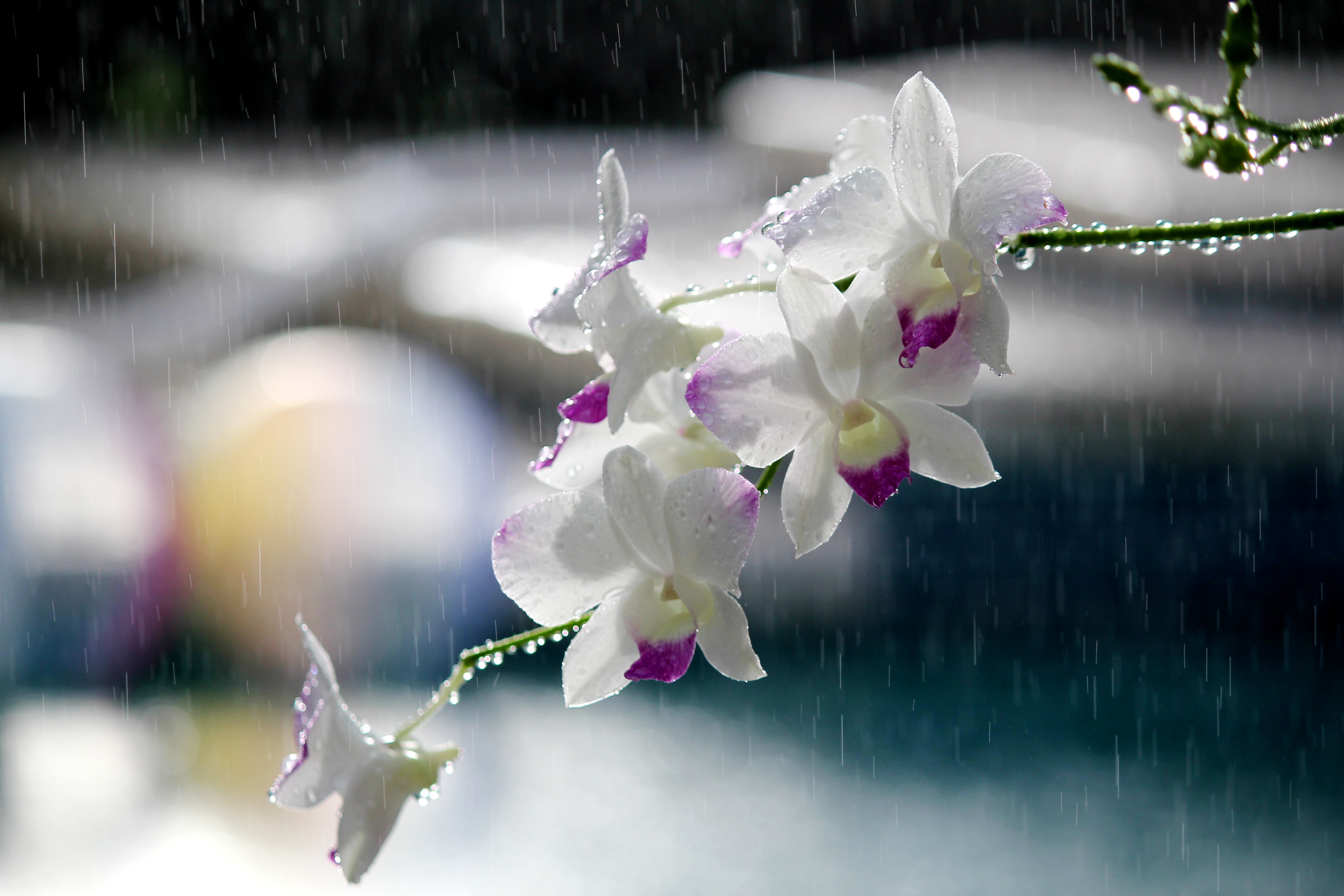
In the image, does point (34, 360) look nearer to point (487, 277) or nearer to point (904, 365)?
point (487, 277)

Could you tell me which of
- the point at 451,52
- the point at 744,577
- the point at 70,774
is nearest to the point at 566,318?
the point at 70,774

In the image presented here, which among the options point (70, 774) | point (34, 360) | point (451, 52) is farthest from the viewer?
point (451, 52)

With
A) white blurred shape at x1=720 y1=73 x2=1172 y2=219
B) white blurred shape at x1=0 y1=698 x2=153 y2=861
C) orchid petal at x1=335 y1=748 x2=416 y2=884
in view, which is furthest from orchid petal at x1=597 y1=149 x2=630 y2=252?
white blurred shape at x1=720 y1=73 x2=1172 y2=219

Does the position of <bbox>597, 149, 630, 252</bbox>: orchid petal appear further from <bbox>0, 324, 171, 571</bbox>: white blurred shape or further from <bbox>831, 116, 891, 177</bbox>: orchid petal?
<bbox>0, 324, 171, 571</bbox>: white blurred shape

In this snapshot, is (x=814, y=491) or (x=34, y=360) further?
(x=34, y=360)

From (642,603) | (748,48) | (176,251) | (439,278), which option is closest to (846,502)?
(642,603)

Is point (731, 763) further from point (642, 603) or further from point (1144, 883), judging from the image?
point (642, 603)
